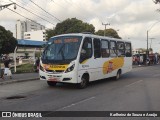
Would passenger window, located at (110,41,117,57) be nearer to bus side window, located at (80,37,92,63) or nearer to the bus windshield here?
bus side window, located at (80,37,92,63)

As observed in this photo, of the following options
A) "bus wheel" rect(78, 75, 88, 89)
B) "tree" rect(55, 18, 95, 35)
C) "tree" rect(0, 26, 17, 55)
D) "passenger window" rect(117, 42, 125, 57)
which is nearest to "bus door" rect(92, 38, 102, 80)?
"bus wheel" rect(78, 75, 88, 89)

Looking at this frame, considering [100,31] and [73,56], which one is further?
[100,31]

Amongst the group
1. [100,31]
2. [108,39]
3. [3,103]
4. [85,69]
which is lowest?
[3,103]

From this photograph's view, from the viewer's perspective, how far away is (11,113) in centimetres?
953

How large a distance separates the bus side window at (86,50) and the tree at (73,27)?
5479 cm

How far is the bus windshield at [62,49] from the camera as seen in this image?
1558 cm

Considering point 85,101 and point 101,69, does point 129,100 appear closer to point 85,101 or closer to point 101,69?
point 85,101

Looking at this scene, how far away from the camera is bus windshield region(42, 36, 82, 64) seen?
15578 mm

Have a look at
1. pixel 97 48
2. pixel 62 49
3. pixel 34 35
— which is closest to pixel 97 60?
pixel 97 48

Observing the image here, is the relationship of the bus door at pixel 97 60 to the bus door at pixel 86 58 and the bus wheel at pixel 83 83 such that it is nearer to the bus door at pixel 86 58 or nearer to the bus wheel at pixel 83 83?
the bus door at pixel 86 58

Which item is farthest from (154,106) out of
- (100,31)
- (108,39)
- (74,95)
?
(100,31)

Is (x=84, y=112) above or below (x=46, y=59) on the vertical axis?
below

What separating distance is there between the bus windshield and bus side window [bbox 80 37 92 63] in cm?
38

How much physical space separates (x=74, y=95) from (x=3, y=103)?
324 centimetres
